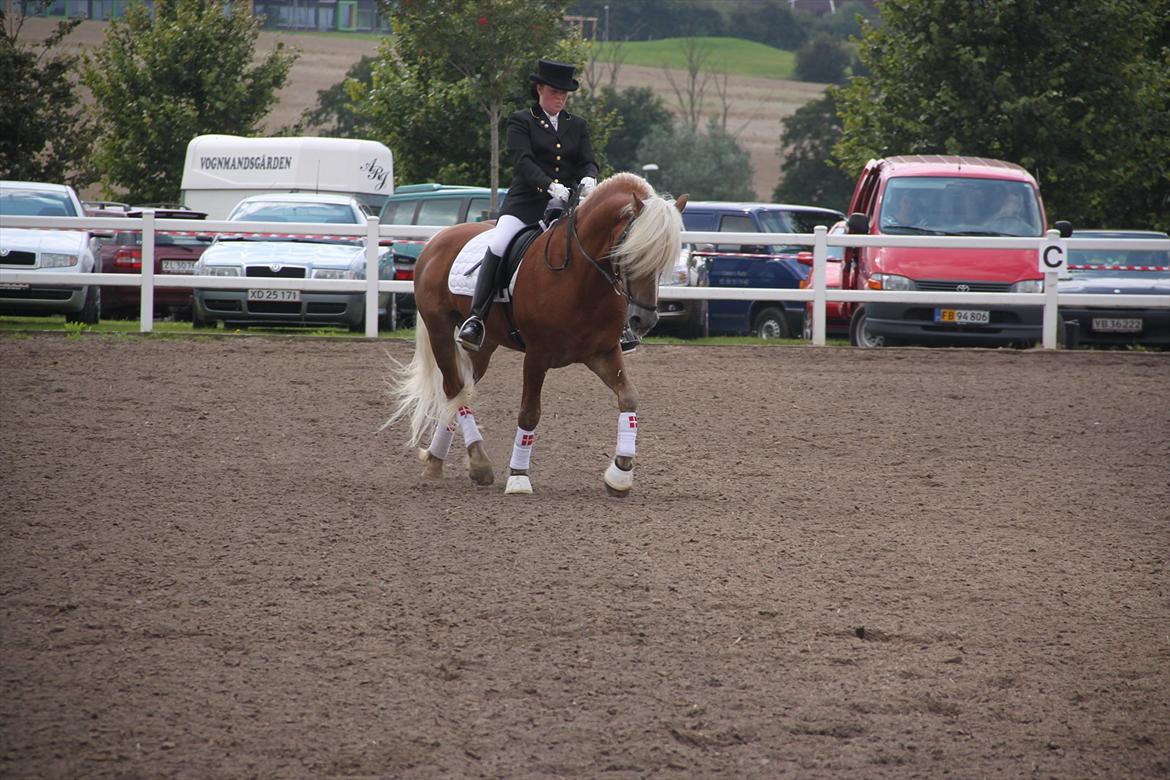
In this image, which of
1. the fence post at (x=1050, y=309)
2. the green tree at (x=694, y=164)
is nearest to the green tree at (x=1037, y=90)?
the fence post at (x=1050, y=309)

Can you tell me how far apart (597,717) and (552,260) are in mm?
4392

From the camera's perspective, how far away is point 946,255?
59.4 ft

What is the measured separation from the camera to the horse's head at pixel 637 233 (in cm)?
801

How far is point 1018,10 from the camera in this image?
2636 cm

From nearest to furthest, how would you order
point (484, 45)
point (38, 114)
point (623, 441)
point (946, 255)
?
1. point (623, 441)
2. point (946, 255)
3. point (484, 45)
4. point (38, 114)

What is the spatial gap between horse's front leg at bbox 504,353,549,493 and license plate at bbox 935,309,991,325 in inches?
401

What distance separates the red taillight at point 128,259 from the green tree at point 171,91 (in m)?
19.0

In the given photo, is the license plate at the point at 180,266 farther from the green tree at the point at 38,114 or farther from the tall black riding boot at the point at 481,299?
the green tree at the point at 38,114

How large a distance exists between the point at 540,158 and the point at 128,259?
13.6 meters

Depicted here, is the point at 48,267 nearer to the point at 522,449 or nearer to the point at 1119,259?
the point at 522,449

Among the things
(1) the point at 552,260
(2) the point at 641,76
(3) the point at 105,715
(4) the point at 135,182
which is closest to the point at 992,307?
(1) the point at 552,260

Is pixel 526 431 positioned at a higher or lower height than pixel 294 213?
lower

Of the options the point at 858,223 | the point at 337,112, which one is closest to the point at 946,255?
the point at 858,223

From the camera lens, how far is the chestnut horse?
814 cm
